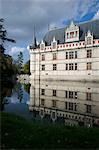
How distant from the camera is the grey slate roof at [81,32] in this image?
124ft

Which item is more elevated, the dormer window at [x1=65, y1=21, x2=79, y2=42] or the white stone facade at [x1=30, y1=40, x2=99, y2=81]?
the dormer window at [x1=65, y1=21, x2=79, y2=42]

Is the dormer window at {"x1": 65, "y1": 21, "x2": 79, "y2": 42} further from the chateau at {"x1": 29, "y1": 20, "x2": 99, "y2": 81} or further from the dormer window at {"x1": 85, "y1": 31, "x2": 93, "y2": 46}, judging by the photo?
the dormer window at {"x1": 85, "y1": 31, "x2": 93, "y2": 46}

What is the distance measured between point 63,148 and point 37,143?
1.72ft

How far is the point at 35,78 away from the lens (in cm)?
4384

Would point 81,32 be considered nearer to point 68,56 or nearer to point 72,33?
point 72,33

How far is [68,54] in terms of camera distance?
3950 cm

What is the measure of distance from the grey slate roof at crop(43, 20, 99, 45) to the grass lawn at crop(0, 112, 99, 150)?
31921 millimetres

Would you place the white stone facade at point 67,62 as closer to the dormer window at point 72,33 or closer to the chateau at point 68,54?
the chateau at point 68,54

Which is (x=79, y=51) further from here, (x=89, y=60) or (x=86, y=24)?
(x=86, y=24)

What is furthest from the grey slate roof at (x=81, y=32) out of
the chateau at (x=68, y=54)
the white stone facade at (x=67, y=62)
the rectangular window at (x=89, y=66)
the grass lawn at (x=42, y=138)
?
the grass lawn at (x=42, y=138)

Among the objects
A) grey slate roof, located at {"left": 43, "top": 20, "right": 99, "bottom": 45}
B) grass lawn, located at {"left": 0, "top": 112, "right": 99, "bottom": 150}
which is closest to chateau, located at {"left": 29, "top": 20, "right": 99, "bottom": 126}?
grey slate roof, located at {"left": 43, "top": 20, "right": 99, "bottom": 45}

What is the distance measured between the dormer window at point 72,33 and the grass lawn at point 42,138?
33535 millimetres

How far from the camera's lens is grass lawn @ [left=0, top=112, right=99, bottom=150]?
5.07m

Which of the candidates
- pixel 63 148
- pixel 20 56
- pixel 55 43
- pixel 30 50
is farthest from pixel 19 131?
pixel 20 56
